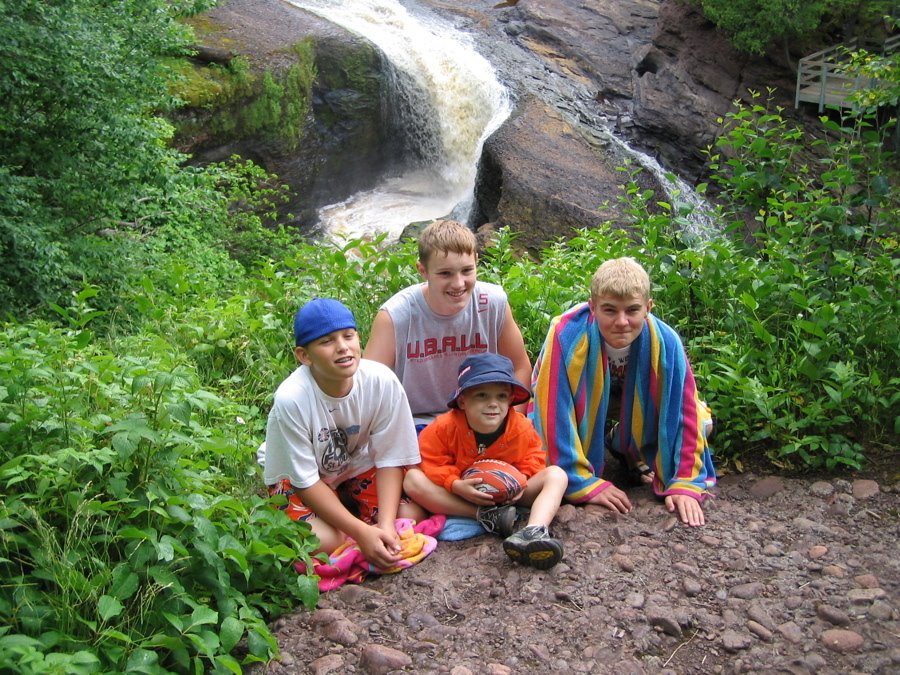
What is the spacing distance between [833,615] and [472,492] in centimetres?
142

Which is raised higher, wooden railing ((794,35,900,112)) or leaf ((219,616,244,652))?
wooden railing ((794,35,900,112))

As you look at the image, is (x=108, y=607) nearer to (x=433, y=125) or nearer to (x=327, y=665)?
(x=327, y=665)

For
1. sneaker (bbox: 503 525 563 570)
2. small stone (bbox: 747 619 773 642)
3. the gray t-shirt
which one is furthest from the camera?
the gray t-shirt

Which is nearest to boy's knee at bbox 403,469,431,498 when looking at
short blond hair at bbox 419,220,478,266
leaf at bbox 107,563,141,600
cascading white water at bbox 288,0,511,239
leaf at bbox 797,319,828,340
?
short blond hair at bbox 419,220,478,266

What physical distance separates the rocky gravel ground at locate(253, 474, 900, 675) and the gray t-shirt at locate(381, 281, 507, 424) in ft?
3.00

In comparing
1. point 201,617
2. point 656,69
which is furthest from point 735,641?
point 656,69

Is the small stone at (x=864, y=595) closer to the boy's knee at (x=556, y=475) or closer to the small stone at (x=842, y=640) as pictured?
the small stone at (x=842, y=640)

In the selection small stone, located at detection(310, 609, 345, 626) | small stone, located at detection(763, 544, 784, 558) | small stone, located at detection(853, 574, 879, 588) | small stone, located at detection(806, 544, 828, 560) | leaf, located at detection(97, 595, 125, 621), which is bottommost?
small stone, located at detection(310, 609, 345, 626)

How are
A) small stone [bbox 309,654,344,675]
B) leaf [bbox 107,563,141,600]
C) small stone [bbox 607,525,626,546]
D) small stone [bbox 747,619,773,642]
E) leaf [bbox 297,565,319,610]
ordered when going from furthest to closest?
small stone [bbox 607,525,626,546]
leaf [bbox 297,565,319,610]
small stone [bbox 747,619,773,642]
small stone [bbox 309,654,344,675]
leaf [bbox 107,563,141,600]

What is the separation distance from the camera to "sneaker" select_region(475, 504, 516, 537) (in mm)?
3525

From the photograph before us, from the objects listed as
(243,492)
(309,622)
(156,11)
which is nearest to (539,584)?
(309,622)

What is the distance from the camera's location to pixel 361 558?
11.1ft

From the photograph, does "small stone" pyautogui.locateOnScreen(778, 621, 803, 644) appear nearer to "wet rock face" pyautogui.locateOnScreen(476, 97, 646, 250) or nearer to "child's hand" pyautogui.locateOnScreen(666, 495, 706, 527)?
"child's hand" pyautogui.locateOnScreen(666, 495, 706, 527)

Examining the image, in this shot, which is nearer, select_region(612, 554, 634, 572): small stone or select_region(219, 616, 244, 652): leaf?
select_region(219, 616, 244, 652): leaf
